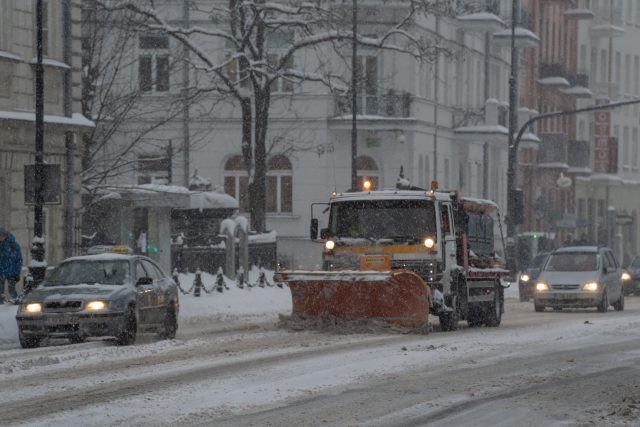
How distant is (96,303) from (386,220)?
618 cm

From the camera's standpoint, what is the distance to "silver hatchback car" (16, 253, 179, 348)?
24.3 meters

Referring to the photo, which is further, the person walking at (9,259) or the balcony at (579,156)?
the balcony at (579,156)

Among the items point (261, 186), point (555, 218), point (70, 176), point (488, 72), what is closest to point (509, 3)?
point (488, 72)

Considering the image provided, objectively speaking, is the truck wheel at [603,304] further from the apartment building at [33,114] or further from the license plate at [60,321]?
the license plate at [60,321]

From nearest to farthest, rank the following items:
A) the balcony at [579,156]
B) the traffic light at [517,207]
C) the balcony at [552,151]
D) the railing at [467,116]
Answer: the traffic light at [517,207]
the railing at [467,116]
the balcony at [552,151]
the balcony at [579,156]

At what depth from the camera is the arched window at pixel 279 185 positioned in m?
60.8

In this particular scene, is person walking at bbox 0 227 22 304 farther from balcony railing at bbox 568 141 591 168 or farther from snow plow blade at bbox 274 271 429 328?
balcony railing at bbox 568 141 591 168

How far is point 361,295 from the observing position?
92.3 ft

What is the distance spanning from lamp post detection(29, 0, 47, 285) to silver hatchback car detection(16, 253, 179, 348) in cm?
269

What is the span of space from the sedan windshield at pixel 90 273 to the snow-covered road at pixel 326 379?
873 mm

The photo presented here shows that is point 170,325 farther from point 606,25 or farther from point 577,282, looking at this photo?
point 606,25

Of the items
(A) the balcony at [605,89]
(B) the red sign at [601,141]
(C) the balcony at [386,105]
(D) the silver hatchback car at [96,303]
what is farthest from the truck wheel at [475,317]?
(A) the balcony at [605,89]

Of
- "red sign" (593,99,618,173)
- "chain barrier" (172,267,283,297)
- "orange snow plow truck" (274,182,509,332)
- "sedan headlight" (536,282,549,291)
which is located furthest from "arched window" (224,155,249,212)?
"orange snow plow truck" (274,182,509,332)

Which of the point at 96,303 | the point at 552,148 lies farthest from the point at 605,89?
the point at 96,303
